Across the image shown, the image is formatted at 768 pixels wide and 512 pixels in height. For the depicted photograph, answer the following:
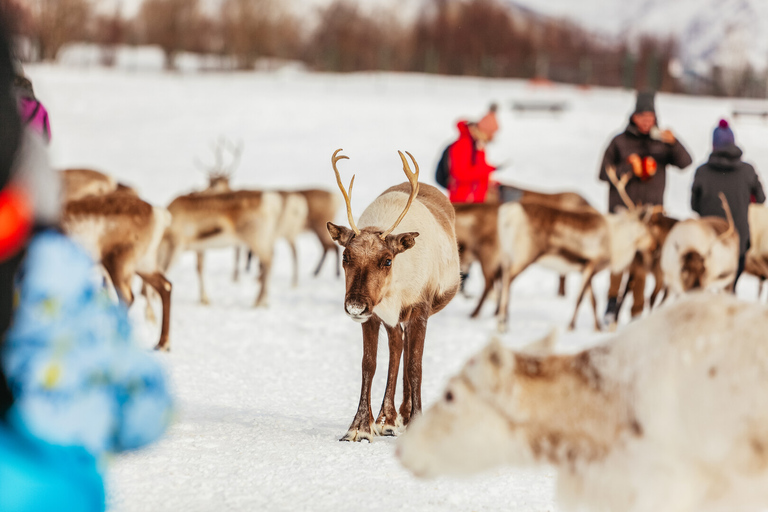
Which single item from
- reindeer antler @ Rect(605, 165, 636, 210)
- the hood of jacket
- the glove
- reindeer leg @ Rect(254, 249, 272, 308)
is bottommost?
reindeer leg @ Rect(254, 249, 272, 308)

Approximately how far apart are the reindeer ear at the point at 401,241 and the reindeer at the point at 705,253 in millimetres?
4958

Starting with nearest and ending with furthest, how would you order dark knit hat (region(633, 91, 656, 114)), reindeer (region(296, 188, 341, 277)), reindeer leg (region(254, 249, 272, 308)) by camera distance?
1. dark knit hat (region(633, 91, 656, 114))
2. reindeer leg (region(254, 249, 272, 308))
3. reindeer (region(296, 188, 341, 277))

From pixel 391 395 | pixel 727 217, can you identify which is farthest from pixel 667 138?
pixel 391 395

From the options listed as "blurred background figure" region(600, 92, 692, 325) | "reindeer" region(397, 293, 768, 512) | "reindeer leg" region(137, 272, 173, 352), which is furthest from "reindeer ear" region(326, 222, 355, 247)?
"blurred background figure" region(600, 92, 692, 325)

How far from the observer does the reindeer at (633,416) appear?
7.39 feet

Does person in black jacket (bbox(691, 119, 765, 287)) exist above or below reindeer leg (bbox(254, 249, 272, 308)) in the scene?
above

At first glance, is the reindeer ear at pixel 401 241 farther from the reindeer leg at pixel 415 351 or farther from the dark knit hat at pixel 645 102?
the dark knit hat at pixel 645 102

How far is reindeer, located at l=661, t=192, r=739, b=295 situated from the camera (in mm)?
8211

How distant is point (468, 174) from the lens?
31.1ft

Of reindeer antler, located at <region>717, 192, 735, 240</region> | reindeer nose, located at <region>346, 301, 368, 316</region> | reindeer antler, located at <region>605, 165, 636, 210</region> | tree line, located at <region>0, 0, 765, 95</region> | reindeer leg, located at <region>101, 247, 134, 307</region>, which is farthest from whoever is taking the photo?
tree line, located at <region>0, 0, 765, 95</region>

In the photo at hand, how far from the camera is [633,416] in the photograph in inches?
92.0

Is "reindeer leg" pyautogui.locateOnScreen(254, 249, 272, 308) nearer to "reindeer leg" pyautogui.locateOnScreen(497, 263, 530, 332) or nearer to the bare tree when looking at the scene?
"reindeer leg" pyautogui.locateOnScreen(497, 263, 530, 332)

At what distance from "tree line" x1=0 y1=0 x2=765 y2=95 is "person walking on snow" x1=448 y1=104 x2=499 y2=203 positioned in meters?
34.5

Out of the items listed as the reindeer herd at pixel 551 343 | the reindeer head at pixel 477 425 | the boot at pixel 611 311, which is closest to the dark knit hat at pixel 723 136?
the reindeer herd at pixel 551 343
